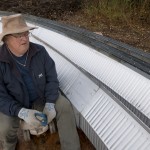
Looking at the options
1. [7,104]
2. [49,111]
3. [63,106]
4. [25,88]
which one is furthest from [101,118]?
[7,104]

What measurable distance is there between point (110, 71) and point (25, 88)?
1.15 meters

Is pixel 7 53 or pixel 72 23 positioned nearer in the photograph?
pixel 7 53

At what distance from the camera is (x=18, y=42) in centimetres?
300

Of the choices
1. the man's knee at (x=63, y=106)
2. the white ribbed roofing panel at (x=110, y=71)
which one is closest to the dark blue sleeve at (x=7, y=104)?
the man's knee at (x=63, y=106)

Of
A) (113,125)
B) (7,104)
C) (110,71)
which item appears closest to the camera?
(113,125)

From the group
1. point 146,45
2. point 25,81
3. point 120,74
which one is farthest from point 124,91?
point 146,45

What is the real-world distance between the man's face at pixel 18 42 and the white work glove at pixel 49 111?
2.07 feet

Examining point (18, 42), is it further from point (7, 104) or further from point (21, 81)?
point (7, 104)

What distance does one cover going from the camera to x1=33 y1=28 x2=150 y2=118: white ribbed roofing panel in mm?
3148

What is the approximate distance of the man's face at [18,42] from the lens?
3000 millimetres

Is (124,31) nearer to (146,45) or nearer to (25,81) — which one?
(146,45)

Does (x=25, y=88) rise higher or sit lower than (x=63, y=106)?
higher

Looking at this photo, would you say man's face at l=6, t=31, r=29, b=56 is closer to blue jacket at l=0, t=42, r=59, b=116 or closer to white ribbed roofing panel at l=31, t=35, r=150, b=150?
blue jacket at l=0, t=42, r=59, b=116

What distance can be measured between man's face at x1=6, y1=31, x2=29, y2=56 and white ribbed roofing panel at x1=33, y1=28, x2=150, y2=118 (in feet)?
3.62
